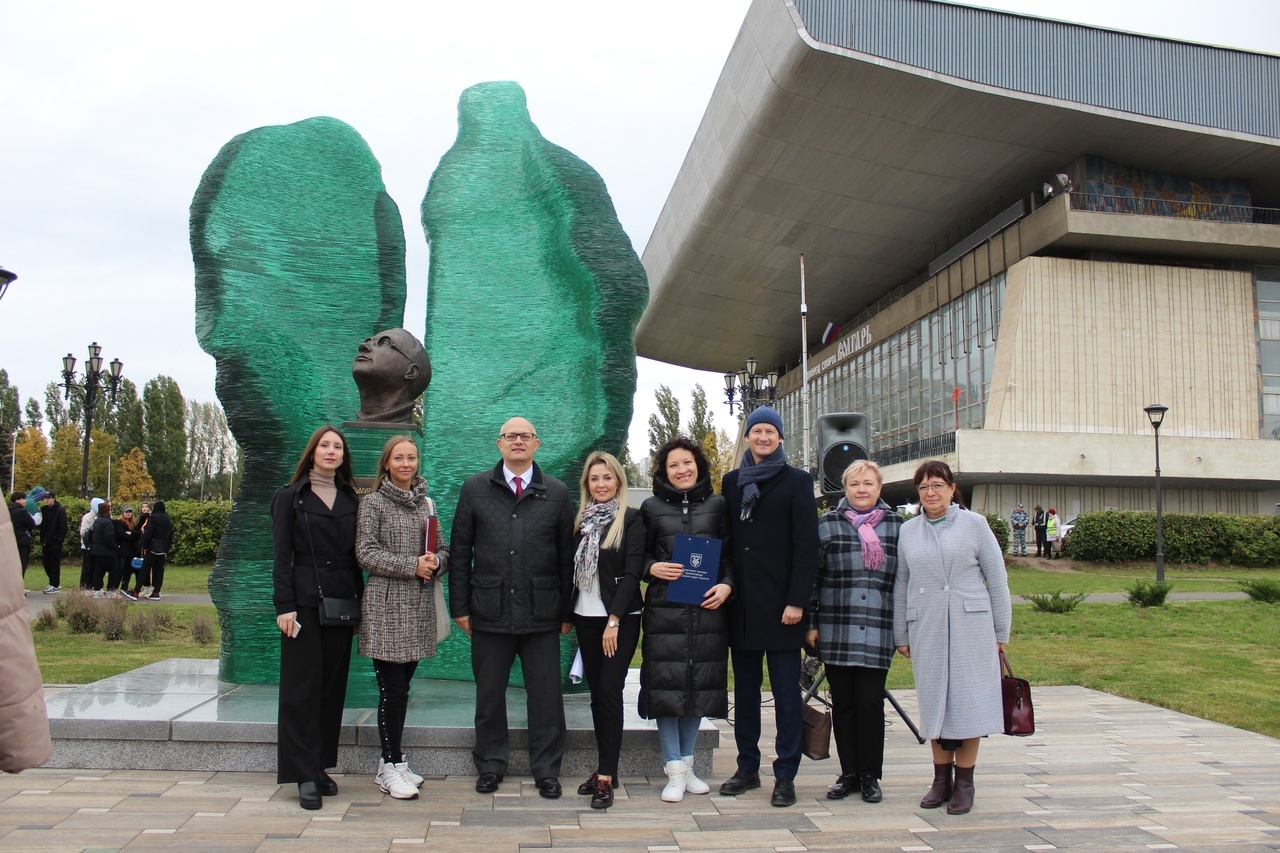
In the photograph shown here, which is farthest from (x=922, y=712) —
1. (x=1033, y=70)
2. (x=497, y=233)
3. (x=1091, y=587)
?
(x=1033, y=70)

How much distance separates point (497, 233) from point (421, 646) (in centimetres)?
384

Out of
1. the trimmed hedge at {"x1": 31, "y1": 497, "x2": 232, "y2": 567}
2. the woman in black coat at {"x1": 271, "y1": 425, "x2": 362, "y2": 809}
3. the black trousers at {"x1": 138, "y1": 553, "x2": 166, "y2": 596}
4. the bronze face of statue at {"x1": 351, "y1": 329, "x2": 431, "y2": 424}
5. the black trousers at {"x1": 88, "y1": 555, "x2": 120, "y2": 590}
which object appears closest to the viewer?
the woman in black coat at {"x1": 271, "y1": 425, "x2": 362, "y2": 809}

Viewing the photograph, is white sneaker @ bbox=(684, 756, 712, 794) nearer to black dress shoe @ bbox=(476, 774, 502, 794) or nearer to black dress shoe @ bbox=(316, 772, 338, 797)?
black dress shoe @ bbox=(476, 774, 502, 794)

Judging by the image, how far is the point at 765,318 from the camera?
45750mm

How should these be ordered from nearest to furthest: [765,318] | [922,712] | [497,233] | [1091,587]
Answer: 1. [922,712]
2. [497,233]
3. [1091,587]
4. [765,318]

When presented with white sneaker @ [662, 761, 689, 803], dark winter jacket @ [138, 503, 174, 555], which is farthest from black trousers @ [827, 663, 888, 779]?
dark winter jacket @ [138, 503, 174, 555]

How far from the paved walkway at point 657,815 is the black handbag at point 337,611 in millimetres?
831

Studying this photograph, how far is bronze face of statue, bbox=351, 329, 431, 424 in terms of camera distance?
627 cm

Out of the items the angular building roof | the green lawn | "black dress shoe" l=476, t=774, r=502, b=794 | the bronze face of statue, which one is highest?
the angular building roof

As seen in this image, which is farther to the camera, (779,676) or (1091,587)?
(1091,587)

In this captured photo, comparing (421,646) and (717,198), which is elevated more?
(717,198)

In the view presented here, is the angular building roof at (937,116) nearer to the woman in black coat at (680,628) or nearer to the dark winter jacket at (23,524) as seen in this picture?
the dark winter jacket at (23,524)

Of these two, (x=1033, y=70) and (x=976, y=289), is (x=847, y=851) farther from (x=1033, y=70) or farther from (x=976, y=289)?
(x=976, y=289)

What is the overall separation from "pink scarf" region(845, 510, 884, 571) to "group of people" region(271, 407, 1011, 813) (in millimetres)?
11
